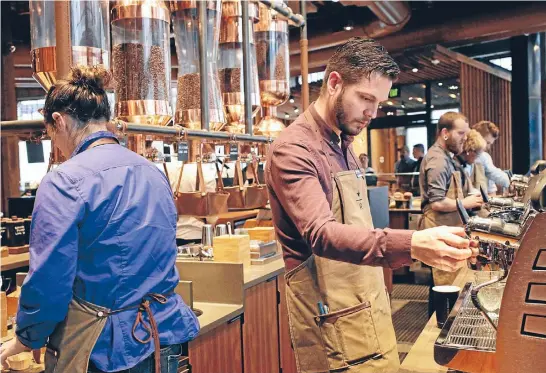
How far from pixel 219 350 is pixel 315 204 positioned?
126 cm

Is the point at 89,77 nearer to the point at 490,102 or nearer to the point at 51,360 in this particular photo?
the point at 51,360

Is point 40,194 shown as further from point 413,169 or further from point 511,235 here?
point 413,169

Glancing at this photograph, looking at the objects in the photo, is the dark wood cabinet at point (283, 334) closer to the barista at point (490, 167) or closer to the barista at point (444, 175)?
the barista at point (444, 175)

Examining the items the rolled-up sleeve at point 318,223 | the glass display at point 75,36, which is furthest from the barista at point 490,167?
the rolled-up sleeve at point 318,223

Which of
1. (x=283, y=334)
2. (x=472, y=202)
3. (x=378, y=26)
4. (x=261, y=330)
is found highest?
(x=378, y=26)

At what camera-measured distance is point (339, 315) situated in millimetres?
1615

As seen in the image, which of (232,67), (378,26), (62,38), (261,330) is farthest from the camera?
(378,26)

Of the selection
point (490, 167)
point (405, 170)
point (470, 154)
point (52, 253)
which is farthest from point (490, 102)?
point (52, 253)

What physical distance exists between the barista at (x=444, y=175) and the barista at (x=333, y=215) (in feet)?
8.72

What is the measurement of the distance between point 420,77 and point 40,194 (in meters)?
10.9

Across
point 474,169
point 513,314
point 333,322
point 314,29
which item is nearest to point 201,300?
point 333,322

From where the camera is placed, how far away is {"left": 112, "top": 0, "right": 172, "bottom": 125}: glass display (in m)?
2.22

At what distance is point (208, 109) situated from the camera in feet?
8.57

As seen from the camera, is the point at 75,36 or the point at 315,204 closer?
the point at 315,204
